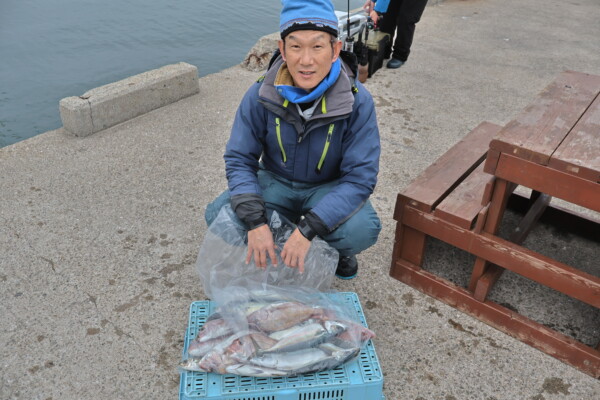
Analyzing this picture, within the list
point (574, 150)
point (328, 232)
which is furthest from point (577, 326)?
point (328, 232)

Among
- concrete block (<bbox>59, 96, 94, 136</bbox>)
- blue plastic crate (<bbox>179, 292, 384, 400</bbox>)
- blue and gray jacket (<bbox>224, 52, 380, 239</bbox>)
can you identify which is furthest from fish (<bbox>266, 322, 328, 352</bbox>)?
concrete block (<bbox>59, 96, 94, 136</bbox>)

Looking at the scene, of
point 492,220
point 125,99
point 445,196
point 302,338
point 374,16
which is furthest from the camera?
point 374,16

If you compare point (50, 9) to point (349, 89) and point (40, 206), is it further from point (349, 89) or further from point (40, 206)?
point (349, 89)

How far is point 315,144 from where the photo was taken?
228 cm

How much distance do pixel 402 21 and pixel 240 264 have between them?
4.04 m

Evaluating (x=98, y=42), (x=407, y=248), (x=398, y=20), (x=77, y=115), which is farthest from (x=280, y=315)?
(x=98, y=42)

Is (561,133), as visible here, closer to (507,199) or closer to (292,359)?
(507,199)

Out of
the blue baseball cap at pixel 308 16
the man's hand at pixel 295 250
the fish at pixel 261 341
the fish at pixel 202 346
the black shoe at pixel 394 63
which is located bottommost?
the fish at pixel 202 346

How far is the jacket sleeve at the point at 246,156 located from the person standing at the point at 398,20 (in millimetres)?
3429

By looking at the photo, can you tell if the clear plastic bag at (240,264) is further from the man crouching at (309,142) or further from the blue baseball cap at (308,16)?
the blue baseball cap at (308,16)

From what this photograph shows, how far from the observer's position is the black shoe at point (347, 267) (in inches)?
106

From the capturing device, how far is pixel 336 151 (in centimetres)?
232

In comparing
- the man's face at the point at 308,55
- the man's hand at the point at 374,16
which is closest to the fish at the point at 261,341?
the man's face at the point at 308,55

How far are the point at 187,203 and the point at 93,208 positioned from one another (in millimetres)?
579
